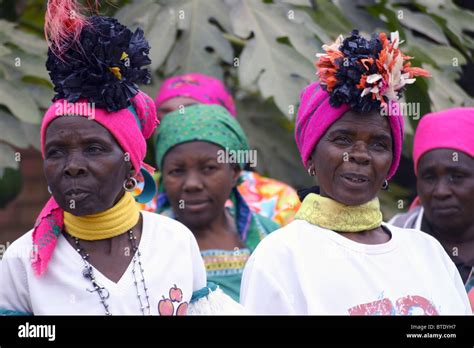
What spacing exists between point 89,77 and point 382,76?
978 millimetres

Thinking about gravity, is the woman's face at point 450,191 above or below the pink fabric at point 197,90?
below

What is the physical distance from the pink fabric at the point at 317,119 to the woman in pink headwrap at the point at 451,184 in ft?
2.82

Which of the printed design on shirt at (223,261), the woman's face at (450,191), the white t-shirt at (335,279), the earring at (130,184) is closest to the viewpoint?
the white t-shirt at (335,279)

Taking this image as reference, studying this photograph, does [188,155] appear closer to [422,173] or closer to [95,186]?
[422,173]

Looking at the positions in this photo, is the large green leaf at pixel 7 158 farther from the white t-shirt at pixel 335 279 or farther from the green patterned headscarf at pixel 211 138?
the white t-shirt at pixel 335 279

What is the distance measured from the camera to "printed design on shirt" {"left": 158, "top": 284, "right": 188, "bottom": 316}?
3.55 meters

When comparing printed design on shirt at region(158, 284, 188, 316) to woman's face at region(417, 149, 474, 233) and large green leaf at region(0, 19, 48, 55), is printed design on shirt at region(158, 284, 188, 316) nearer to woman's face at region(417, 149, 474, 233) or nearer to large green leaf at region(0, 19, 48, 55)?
woman's face at region(417, 149, 474, 233)

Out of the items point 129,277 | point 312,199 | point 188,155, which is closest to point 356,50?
point 312,199

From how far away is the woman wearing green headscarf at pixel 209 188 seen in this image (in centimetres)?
482

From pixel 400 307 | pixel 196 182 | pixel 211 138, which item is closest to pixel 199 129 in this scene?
pixel 211 138

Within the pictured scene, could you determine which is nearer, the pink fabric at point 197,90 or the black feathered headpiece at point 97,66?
the black feathered headpiece at point 97,66

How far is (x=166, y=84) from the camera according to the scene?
18.5ft

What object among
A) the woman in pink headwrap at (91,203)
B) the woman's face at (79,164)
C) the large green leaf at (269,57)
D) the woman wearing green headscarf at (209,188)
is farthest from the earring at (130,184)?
the large green leaf at (269,57)

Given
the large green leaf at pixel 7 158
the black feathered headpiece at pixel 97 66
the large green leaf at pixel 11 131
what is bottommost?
the black feathered headpiece at pixel 97 66
